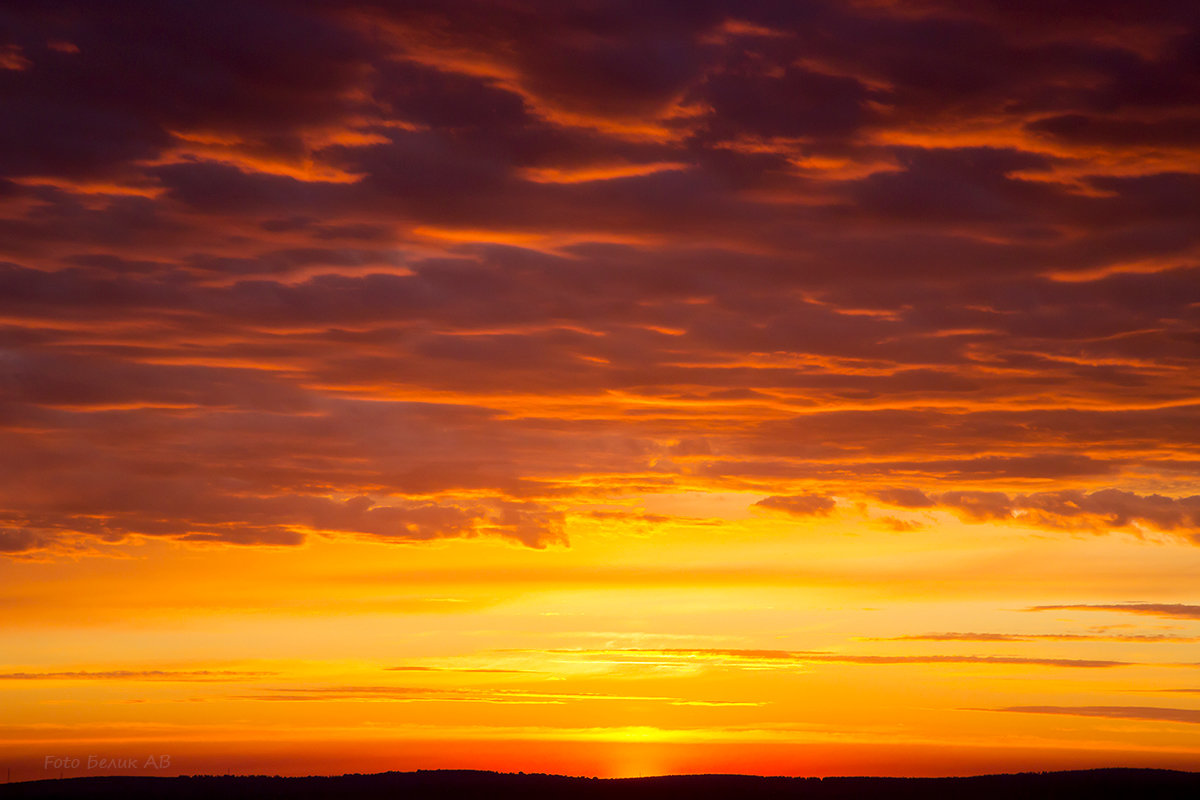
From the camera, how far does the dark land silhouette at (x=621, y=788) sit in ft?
413

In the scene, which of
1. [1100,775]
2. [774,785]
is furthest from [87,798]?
[1100,775]

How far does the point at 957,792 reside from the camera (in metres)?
130

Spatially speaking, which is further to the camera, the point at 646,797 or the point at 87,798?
the point at 646,797

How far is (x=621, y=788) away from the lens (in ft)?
449

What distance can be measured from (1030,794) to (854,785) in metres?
19.2

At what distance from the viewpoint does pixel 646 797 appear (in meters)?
132

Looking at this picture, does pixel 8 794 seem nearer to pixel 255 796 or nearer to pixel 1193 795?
pixel 255 796

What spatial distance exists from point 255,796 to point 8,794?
2595 cm

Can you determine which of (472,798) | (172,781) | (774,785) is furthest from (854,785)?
(172,781)

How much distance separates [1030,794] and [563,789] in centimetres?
5071

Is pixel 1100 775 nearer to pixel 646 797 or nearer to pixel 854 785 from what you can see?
pixel 854 785

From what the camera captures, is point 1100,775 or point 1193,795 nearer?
point 1193,795

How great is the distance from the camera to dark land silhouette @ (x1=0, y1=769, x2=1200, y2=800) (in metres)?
126

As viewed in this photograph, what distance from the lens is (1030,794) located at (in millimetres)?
127375
